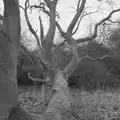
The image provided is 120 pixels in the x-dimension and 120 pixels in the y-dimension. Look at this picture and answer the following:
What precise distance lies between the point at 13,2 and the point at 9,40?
23.0 inches

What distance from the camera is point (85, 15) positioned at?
10422 millimetres

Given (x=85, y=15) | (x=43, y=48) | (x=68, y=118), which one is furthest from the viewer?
(x=85, y=15)

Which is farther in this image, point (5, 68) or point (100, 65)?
point (100, 65)

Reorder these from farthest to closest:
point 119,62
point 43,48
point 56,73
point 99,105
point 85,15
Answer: point 119,62 < point 85,15 < point 43,48 < point 56,73 < point 99,105

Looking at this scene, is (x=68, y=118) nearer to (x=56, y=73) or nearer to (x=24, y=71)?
(x=56, y=73)

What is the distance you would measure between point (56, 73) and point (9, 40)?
16.1 feet

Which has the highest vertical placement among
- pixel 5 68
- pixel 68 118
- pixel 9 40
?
pixel 9 40

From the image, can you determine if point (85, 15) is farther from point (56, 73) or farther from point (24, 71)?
point (24, 71)

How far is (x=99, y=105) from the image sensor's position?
4.69m

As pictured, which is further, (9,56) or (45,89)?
(45,89)

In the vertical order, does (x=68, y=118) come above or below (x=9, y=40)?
below

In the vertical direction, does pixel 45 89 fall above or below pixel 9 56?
below

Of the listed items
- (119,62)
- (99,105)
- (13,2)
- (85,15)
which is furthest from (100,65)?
(13,2)

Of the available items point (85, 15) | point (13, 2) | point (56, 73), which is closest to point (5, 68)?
point (13, 2)
